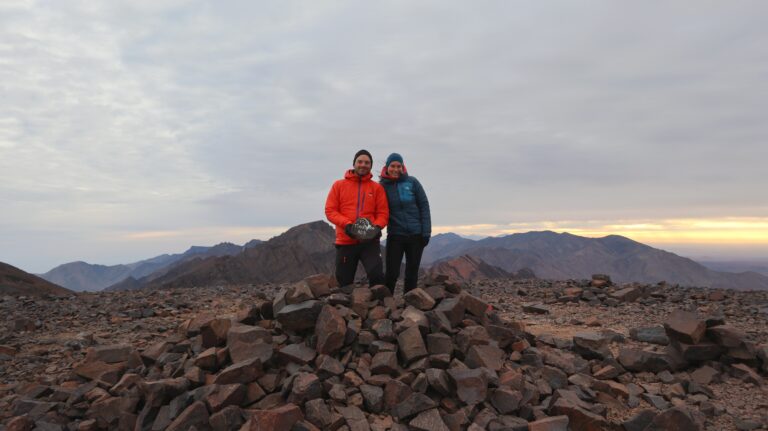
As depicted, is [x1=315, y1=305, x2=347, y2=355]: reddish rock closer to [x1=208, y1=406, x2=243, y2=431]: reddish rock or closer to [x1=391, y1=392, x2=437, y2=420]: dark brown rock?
[x1=391, y1=392, x2=437, y2=420]: dark brown rock

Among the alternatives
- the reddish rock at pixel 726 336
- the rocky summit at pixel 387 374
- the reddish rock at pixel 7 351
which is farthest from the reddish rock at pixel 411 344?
the reddish rock at pixel 7 351

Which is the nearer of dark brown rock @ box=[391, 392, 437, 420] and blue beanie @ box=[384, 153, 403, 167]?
dark brown rock @ box=[391, 392, 437, 420]

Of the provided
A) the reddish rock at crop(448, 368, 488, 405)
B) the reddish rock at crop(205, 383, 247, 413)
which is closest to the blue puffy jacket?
the reddish rock at crop(448, 368, 488, 405)

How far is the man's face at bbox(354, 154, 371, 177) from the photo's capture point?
307 inches

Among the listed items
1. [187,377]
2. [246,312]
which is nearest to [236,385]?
[187,377]

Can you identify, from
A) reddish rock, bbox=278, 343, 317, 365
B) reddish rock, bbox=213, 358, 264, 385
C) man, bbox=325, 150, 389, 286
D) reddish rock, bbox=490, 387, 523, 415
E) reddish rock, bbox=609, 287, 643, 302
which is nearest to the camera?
reddish rock, bbox=490, 387, 523, 415

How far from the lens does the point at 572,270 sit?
115438 millimetres

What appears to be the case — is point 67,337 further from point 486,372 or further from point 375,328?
point 486,372

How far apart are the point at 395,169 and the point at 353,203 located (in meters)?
1.05

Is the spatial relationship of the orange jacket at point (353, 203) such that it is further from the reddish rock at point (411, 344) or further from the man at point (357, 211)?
the reddish rock at point (411, 344)

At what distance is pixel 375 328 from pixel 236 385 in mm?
2176

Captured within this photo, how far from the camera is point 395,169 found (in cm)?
823

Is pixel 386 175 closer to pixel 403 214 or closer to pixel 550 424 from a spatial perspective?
pixel 403 214

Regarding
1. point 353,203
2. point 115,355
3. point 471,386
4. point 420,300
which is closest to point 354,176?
point 353,203
